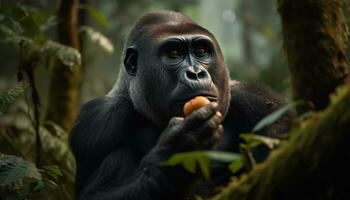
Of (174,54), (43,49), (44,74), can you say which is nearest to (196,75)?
(174,54)

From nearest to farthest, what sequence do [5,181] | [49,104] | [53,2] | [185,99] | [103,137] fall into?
[5,181] → [185,99] → [103,137] → [49,104] → [53,2]

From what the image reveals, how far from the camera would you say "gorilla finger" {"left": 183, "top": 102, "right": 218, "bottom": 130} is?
4.04 metres

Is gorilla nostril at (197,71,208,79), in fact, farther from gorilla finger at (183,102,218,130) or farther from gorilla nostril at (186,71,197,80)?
gorilla finger at (183,102,218,130)

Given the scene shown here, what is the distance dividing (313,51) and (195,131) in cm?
123

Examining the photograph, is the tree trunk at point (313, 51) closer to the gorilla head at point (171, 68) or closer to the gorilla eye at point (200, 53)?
the gorilla head at point (171, 68)

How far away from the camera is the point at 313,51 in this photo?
3.09 m

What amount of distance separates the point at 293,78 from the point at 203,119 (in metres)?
1.01

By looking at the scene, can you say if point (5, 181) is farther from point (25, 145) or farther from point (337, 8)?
point (25, 145)

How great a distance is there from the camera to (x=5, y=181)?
155 inches

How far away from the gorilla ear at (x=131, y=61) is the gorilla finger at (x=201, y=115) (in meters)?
1.83

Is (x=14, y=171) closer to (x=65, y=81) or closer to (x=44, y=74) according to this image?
(x=65, y=81)

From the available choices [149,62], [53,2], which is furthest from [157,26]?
[53,2]

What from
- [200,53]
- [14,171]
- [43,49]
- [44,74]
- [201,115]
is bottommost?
[44,74]

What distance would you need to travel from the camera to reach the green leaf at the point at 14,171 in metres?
3.96
